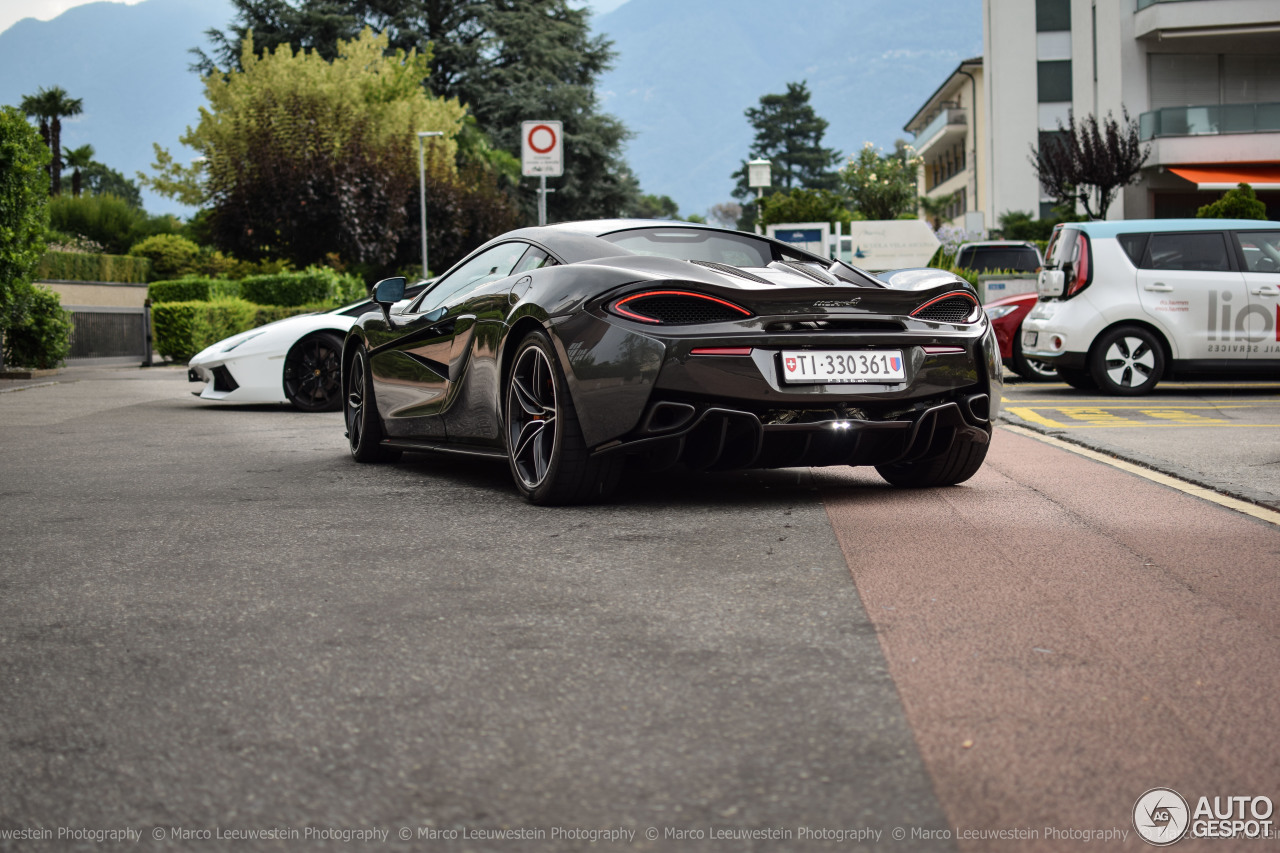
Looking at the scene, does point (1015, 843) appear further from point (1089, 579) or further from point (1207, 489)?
point (1207, 489)

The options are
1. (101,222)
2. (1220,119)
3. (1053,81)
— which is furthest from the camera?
(101,222)

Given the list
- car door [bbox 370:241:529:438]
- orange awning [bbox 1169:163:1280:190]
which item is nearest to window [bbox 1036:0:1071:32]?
orange awning [bbox 1169:163:1280:190]

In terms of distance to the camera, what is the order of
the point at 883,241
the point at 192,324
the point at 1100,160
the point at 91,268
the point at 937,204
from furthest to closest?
the point at 937,204, the point at 91,268, the point at 1100,160, the point at 883,241, the point at 192,324

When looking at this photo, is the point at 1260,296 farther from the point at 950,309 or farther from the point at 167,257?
the point at 167,257

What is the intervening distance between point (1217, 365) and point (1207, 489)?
6.88 meters

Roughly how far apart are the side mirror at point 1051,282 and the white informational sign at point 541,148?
27.0ft

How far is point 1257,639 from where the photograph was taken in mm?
3428

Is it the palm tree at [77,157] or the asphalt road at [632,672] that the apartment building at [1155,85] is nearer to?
the asphalt road at [632,672]

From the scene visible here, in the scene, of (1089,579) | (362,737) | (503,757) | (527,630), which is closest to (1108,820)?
(503,757)

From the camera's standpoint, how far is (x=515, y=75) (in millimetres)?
58219

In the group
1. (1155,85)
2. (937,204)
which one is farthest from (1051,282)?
(937,204)

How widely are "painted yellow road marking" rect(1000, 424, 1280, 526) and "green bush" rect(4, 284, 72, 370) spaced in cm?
1582

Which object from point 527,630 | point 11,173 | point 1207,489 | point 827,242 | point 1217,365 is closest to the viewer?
point 527,630

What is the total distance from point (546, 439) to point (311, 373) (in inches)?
287
